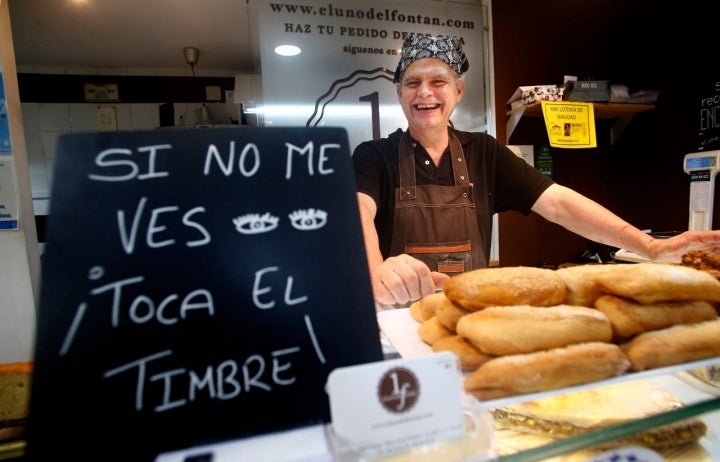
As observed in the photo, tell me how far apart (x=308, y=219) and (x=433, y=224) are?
4.42ft

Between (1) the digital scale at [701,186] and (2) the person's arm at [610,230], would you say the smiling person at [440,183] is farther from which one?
(1) the digital scale at [701,186]

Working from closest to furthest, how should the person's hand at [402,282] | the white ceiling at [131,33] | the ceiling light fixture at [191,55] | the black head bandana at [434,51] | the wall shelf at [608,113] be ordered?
the person's hand at [402,282], the black head bandana at [434,51], the wall shelf at [608,113], the white ceiling at [131,33], the ceiling light fixture at [191,55]

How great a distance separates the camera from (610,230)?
5.24 feet

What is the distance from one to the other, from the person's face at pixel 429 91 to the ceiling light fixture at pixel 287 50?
927mm

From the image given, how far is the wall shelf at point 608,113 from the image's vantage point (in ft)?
8.25

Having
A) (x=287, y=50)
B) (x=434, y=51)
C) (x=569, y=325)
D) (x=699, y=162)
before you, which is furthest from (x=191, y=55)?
(x=569, y=325)

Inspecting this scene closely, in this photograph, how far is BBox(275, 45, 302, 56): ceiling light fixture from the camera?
2420mm

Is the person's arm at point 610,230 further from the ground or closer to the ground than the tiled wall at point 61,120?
closer to the ground

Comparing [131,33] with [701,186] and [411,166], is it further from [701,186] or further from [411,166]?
[701,186]

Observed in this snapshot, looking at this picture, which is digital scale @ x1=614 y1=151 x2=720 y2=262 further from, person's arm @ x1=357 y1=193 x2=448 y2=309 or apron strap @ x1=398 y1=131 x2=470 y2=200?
person's arm @ x1=357 y1=193 x2=448 y2=309

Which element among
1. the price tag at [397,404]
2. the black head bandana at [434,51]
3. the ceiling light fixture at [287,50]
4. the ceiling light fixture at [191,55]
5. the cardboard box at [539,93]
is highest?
the ceiling light fixture at [191,55]

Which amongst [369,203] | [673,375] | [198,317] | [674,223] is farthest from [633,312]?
[674,223]

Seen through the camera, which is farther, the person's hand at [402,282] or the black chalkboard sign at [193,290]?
the person's hand at [402,282]

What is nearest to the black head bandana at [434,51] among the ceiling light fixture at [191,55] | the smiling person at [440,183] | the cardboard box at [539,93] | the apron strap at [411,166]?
the smiling person at [440,183]
